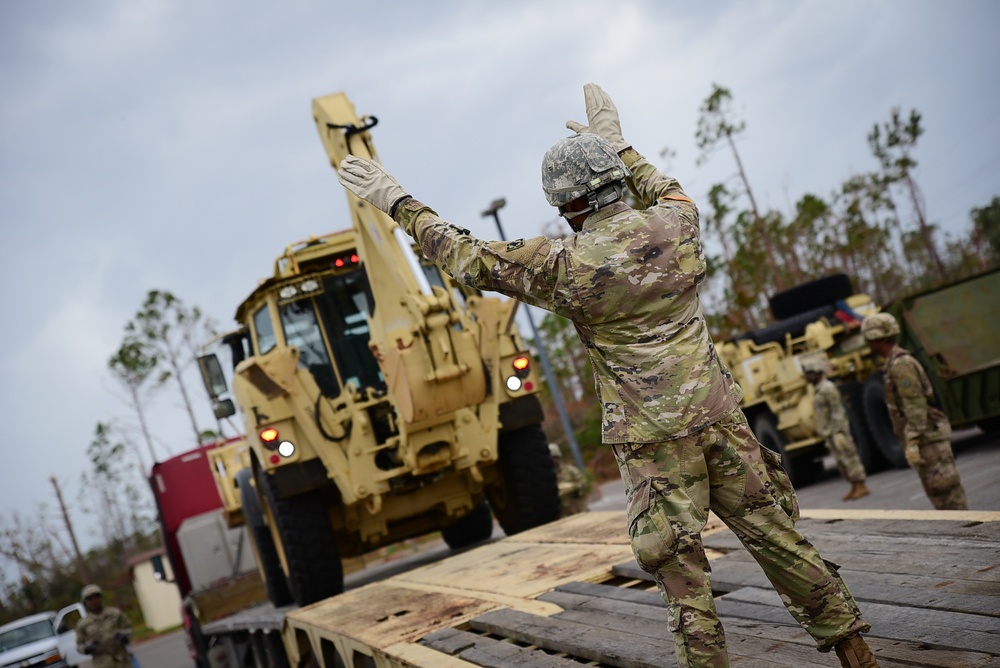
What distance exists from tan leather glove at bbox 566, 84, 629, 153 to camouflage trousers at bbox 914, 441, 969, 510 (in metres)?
3.72

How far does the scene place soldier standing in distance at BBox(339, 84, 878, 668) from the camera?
3248 mm

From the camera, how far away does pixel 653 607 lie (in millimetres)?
4605

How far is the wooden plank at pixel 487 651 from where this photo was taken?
4145 mm

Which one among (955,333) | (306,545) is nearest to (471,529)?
(306,545)

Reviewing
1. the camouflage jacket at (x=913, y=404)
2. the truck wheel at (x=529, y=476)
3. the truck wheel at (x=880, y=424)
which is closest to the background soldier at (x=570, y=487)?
the truck wheel at (x=880, y=424)

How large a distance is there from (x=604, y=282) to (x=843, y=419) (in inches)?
387

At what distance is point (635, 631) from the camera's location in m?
4.19

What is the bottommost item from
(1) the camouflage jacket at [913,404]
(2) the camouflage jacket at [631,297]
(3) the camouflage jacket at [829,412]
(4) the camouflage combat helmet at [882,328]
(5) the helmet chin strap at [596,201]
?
(3) the camouflage jacket at [829,412]

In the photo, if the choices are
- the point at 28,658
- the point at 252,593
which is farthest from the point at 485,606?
the point at 28,658

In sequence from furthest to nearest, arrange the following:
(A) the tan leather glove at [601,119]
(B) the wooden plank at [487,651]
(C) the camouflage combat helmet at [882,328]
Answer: (C) the camouflage combat helmet at [882,328] → (B) the wooden plank at [487,651] → (A) the tan leather glove at [601,119]

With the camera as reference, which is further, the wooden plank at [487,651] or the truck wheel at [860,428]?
the truck wheel at [860,428]

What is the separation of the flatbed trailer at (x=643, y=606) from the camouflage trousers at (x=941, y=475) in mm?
1322

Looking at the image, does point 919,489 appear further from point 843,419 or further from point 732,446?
point 732,446

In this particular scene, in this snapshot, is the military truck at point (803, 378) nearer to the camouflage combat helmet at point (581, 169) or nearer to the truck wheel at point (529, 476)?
the truck wheel at point (529, 476)
